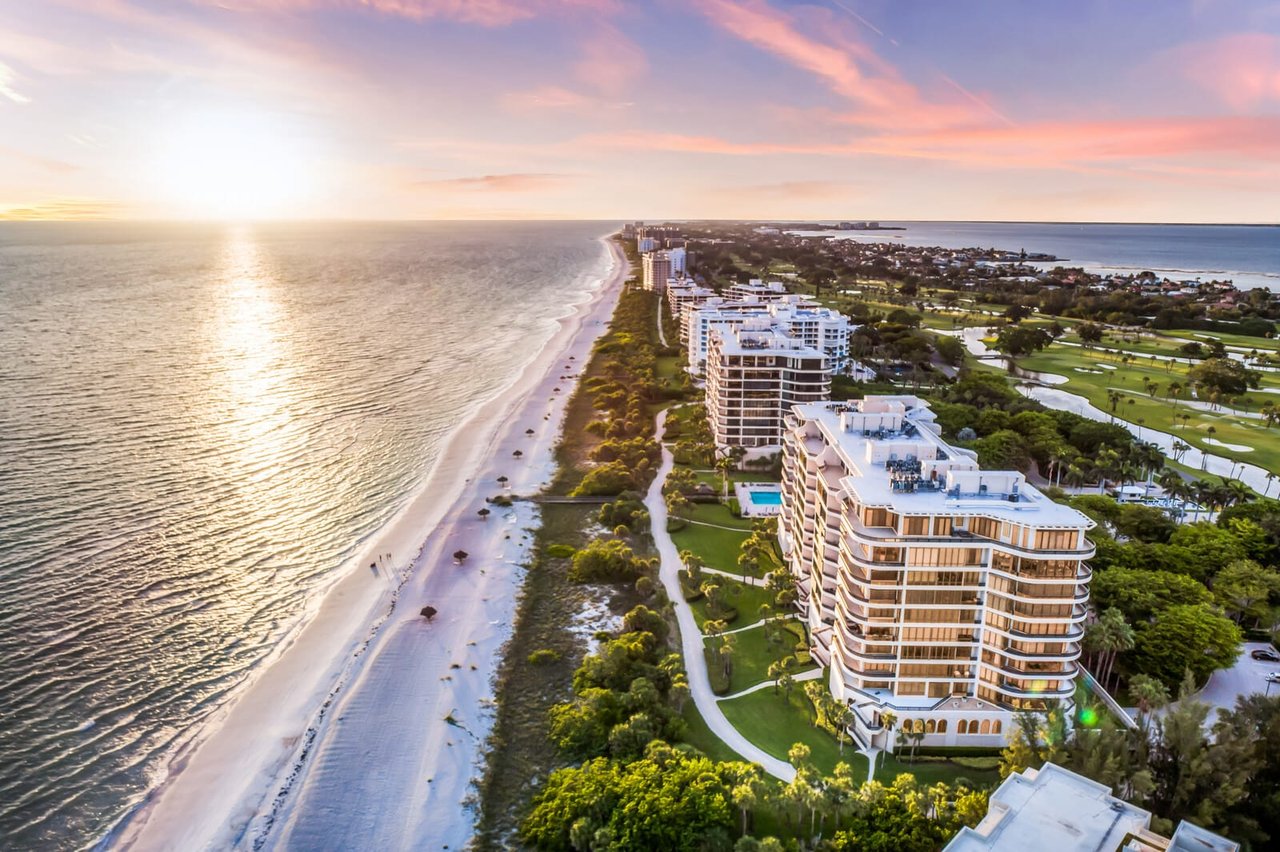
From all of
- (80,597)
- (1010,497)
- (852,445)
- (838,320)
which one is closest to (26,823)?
(80,597)

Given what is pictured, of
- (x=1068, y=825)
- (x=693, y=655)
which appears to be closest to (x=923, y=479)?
(x=693, y=655)

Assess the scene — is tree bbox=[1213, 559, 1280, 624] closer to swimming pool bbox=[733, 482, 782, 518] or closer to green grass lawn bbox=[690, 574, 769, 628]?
green grass lawn bbox=[690, 574, 769, 628]

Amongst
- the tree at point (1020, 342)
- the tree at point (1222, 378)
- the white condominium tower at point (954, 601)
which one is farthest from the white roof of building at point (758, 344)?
the tree at point (1020, 342)

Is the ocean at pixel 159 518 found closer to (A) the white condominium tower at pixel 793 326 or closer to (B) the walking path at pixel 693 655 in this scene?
(B) the walking path at pixel 693 655

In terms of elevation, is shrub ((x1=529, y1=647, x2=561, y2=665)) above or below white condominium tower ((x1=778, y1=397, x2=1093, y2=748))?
below

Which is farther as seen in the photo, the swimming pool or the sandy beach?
the swimming pool

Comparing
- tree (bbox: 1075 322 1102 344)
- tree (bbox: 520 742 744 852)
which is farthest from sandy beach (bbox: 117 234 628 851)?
tree (bbox: 1075 322 1102 344)

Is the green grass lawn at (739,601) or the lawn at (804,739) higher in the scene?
the green grass lawn at (739,601)
